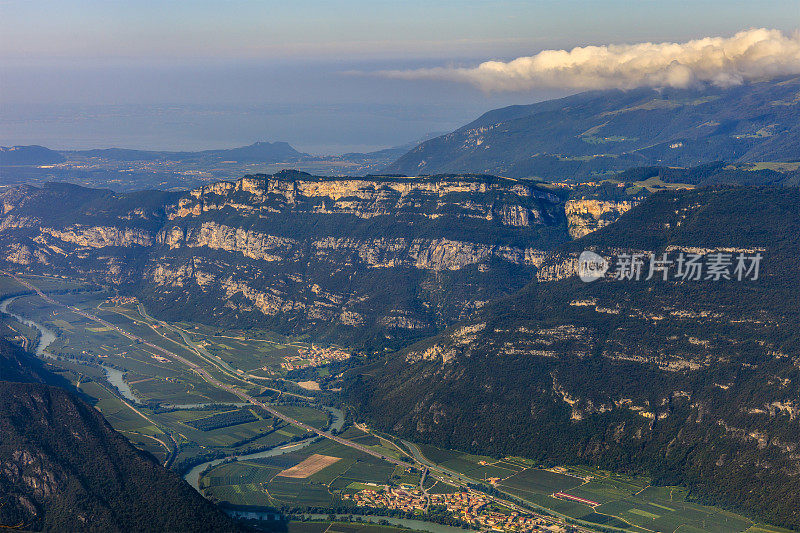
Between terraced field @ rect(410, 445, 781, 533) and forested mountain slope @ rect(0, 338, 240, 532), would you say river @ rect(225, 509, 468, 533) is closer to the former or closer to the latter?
terraced field @ rect(410, 445, 781, 533)

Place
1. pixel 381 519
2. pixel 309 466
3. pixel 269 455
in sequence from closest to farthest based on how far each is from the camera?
1. pixel 381 519
2. pixel 309 466
3. pixel 269 455

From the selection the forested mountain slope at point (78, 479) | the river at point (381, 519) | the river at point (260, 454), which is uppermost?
the forested mountain slope at point (78, 479)

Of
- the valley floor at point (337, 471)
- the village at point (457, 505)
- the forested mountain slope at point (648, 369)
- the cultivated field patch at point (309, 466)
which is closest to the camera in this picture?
the village at point (457, 505)

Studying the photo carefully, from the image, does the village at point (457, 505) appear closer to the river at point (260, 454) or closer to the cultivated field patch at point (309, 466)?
the cultivated field patch at point (309, 466)

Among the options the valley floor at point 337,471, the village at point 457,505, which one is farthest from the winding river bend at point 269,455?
the village at point 457,505

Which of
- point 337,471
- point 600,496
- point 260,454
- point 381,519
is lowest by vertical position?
point 381,519

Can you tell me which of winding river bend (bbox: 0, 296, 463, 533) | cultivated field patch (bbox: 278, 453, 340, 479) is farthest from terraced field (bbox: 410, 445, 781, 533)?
cultivated field patch (bbox: 278, 453, 340, 479)

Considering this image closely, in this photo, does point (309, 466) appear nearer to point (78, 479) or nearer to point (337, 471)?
point (337, 471)

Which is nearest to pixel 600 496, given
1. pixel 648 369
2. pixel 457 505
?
pixel 457 505
